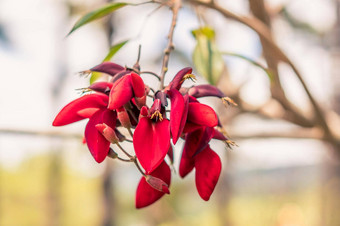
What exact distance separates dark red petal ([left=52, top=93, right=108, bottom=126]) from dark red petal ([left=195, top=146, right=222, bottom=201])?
0.41ft

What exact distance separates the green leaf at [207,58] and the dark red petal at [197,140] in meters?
0.23

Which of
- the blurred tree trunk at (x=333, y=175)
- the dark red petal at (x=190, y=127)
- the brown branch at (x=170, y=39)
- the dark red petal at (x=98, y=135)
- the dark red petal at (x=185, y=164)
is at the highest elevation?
the brown branch at (x=170, y=39)

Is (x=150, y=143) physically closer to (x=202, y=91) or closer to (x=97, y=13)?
(x=202, y=91)

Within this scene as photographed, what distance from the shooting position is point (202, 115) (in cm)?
44

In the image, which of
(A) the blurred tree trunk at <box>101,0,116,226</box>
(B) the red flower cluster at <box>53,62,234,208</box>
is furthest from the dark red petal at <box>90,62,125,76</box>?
(A) the blurred tree trunk at <box>101,0,116,226</box>

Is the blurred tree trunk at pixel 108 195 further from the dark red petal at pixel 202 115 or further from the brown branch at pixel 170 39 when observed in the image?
the dark red petal at pixel 202 115

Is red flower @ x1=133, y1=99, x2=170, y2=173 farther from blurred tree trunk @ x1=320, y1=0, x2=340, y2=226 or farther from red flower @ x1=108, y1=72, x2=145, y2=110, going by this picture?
blurred tree trunk @ x1=320, y1=0, x2=340, y2=226

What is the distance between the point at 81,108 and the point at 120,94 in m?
0.06

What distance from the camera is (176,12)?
0.60 m

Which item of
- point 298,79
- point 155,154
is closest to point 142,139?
point 155,154

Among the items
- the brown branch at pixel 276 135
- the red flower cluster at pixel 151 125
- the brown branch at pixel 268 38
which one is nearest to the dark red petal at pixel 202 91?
the red flower cluster at pixel 151 125

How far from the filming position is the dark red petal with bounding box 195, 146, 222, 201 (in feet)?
1.50

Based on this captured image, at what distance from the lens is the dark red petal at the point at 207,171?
0.46 metres

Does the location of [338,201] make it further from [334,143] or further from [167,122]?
[167,122]
